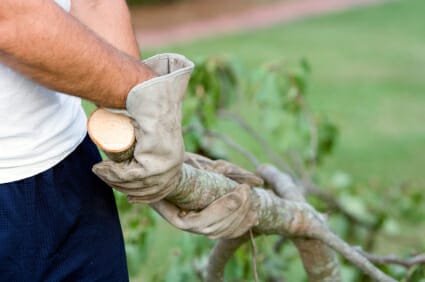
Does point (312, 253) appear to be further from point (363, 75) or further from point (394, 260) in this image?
point (363, 75)

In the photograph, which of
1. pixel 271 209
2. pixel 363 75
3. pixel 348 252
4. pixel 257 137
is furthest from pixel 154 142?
pixel 363 75

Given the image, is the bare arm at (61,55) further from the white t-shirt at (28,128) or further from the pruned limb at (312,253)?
the pruned limb at (312,253)

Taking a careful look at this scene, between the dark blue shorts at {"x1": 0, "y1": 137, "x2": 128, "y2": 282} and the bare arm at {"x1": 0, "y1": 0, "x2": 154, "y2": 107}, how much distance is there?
22cm

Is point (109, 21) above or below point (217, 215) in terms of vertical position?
above

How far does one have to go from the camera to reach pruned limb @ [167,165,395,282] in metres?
1.66

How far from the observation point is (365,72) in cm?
777

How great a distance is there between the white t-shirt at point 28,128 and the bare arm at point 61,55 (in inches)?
4.2

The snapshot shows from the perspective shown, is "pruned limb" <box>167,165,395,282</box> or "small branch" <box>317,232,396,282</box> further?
"small branch" <box>317,232,396,282</box>

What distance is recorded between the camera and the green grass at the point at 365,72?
18.8ft

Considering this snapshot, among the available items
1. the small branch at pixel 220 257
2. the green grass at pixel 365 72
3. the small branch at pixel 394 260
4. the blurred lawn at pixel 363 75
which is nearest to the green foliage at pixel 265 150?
the small branch at pixel 394 260

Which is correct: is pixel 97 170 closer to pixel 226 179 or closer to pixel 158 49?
pixel 226 179

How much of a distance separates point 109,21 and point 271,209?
0.47 metres

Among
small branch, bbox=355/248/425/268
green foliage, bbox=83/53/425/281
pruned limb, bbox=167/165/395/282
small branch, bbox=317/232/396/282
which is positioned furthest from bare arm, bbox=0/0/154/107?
green foliage, bbox=83/53/425/281

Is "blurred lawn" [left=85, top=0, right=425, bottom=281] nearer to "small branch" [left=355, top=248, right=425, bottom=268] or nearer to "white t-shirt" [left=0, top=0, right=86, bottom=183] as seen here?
"small branch" [left=355, top=248, right=425, bottom=268]
